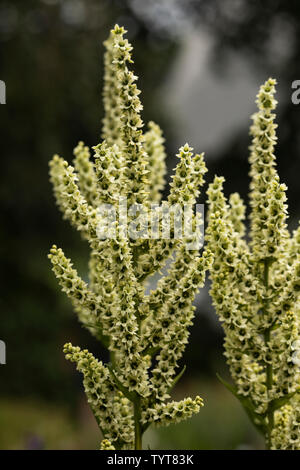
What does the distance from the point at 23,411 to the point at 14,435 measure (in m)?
1.55

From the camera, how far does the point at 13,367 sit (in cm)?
1138

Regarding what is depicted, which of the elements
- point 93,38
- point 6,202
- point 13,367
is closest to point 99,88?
point 93,38

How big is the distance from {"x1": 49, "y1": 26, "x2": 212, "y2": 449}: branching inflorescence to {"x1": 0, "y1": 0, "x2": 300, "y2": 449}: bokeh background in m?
6.90

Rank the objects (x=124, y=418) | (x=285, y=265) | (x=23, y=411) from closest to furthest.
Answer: (x=124, y=418), (x=285, y=265), (x=23, y=411)

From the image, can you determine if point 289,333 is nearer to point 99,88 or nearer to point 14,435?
point 14,435

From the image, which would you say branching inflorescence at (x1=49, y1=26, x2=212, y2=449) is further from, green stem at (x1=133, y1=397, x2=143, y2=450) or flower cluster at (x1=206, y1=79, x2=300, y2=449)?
flower cluster at (x1=206, y1=79, x2=300, y2=449)

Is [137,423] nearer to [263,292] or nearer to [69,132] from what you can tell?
[263,292]

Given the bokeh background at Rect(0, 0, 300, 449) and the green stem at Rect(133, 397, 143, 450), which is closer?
the green stem at Rect(133, 397, 143, 450)

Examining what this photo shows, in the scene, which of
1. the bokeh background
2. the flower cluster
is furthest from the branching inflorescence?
the bokeh background

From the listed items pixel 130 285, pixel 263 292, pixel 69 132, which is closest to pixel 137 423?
pixel 130 285

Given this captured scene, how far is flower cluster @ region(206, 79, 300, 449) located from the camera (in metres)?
2.67

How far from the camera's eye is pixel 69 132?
13.0 meters

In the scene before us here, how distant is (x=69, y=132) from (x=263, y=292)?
10655 millimetres

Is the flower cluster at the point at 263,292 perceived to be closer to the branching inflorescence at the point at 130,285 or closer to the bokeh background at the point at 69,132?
the branching inflorescence at the point at 130,285
